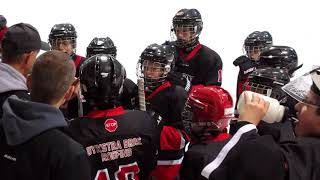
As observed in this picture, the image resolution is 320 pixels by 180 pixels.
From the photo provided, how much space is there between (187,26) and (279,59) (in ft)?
3.16

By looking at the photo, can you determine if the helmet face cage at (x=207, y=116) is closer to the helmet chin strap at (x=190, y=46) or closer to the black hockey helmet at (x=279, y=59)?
the black hockey helmet at (x=279, y=59)

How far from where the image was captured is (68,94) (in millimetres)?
1399

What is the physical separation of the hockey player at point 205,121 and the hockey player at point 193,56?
5.58 feet

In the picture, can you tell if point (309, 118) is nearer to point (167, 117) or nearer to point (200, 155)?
point (200, 155)

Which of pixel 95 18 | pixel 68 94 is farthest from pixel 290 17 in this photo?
pixel 68 94

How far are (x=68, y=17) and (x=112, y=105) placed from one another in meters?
4.39

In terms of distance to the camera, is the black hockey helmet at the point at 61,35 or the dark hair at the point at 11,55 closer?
the dark hair at the point at 11,55

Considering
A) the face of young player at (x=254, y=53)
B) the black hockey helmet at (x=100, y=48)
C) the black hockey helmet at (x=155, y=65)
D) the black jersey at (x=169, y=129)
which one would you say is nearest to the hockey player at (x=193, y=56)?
the face of young player at (x=254, y=53)

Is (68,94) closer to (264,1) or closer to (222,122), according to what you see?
(222,122)

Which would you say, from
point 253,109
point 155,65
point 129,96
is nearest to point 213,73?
point 155,65

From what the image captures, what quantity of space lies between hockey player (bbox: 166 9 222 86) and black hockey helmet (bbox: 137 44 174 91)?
2.09 ft

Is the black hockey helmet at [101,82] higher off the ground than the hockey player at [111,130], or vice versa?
the black hockey helmet at [101,82]

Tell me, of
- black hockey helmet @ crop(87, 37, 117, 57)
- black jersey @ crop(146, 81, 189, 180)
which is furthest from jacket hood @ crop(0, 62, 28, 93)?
black hockey helmet @ crop(87, 37, 117, 57)

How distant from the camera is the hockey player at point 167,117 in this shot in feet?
7.27
